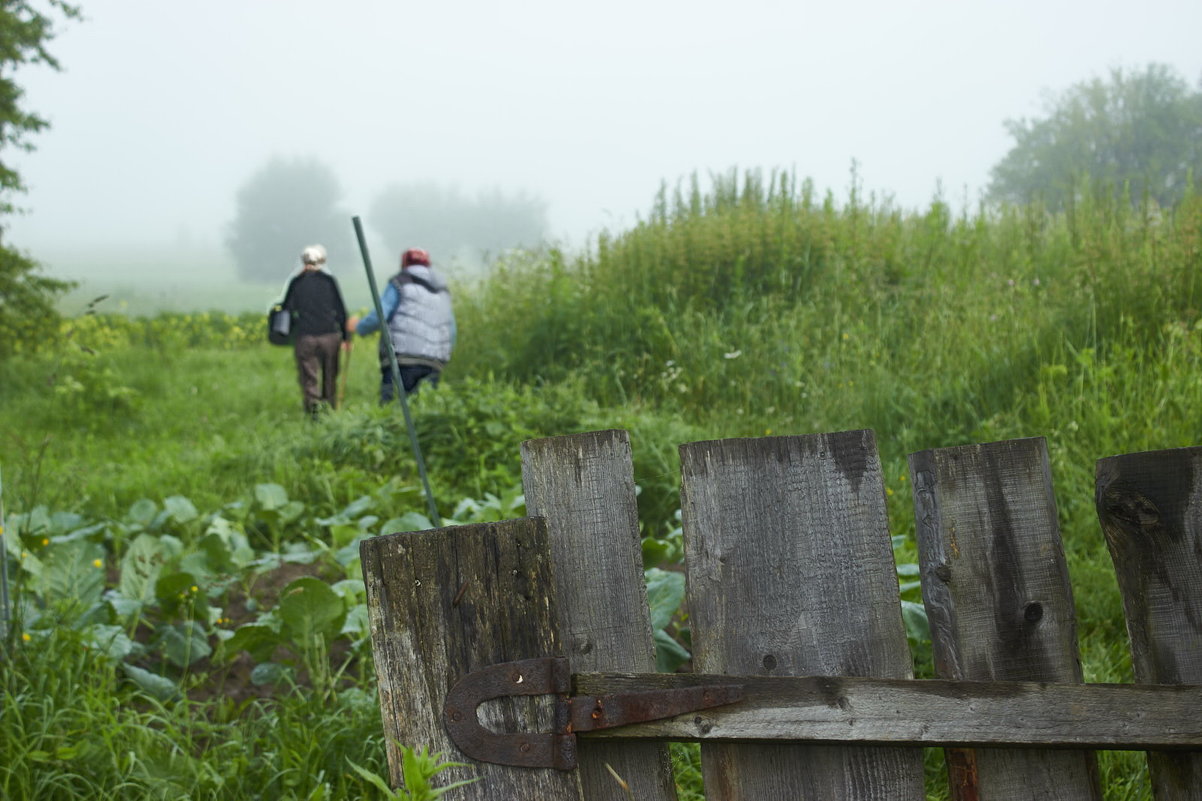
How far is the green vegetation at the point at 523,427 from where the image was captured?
2572 millimetres

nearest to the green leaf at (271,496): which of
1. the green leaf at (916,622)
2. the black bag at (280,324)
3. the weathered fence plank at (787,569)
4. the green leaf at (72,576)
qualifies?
the green leaf at (72,576)

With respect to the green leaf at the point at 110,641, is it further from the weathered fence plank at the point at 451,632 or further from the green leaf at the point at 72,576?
the weathered fence plank at the point at 451,632

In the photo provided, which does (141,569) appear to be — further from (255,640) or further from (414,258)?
(414,258)

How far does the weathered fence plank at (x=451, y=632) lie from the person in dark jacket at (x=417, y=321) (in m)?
6.81

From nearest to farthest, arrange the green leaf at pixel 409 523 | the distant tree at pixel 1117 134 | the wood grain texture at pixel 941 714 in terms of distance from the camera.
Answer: the wood grain texture at pixel 941 714 < the green leaf at pixel 409 523 < the distant tree at pixel 1117 134

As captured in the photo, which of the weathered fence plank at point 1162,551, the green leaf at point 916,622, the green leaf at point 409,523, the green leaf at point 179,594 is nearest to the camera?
the weathered fence plank at point 1162,551

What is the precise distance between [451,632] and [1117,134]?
1977 inches

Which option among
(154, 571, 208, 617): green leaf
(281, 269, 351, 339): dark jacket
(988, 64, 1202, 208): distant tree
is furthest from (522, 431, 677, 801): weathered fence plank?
(988, 64, 1202, 208): distant tree

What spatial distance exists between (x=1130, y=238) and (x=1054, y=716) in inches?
248

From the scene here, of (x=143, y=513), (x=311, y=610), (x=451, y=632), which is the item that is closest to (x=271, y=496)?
(x=143, y=513)

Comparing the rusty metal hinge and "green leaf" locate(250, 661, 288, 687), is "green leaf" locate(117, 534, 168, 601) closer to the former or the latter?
"green leaf" locate(250, 661, 288, 687)

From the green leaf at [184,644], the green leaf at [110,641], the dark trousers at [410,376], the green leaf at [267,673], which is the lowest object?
the green leaf at [267,673]

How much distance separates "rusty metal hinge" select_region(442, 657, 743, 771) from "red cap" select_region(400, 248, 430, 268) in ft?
24.2

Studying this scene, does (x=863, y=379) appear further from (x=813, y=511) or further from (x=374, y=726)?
(x=813, y=511)
